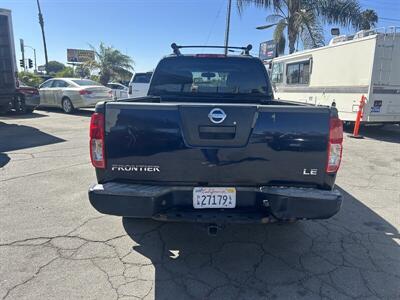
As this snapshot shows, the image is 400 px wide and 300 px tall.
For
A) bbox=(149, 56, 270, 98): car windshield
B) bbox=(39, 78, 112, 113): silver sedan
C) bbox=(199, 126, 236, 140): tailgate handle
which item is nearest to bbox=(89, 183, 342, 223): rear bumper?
bbox=(199, 126, 236, 140): tailgate handle

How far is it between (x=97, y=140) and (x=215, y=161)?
40.5 inches

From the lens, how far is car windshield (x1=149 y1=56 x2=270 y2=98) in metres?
4.77

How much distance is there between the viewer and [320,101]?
12.5m

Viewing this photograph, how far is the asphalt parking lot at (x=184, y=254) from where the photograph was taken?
287 cm

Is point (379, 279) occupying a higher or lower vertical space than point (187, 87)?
lower

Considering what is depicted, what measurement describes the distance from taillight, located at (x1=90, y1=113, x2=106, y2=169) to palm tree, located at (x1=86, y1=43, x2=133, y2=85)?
34726 mm

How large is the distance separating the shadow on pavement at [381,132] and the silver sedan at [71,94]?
10.5 metres

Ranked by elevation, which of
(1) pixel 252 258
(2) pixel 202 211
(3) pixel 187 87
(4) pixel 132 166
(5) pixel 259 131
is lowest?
(1) pixel 252 258

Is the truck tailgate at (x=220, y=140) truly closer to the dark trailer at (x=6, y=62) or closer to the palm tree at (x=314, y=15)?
the dark trailer at (x=6, y=62)

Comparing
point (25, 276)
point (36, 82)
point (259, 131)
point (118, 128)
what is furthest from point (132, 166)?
point (36, 82)

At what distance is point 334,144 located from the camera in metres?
2.88

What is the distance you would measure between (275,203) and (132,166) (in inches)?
49.6

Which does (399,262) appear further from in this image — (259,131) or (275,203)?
(259,131)

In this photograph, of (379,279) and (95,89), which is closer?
(379,279)
